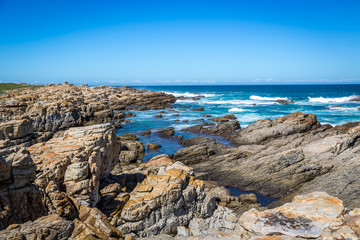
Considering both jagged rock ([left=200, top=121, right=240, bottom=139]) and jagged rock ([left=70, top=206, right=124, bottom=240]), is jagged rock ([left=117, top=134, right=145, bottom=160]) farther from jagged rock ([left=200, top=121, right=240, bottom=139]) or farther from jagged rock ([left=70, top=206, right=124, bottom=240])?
jagged rock ([left=70, top=206, right=124, bottom=240])

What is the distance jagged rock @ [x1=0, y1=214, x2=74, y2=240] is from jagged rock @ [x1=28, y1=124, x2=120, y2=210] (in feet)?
5.44

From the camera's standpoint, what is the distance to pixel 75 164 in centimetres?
963

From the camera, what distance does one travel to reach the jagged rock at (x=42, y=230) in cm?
594

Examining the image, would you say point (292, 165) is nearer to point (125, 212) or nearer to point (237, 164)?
point (237, 164)

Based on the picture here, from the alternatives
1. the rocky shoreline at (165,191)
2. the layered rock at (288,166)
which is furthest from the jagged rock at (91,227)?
the layered rock at (288,166)

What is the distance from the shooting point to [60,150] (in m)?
10.6

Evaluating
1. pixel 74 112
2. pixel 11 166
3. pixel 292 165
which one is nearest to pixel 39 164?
pixel 11 166

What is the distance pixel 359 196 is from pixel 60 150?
17.7 meters

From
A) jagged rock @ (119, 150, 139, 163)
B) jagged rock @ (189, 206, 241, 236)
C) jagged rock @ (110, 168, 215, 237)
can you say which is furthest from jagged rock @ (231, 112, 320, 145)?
jagged rock @ (110, 168, 215, 237)

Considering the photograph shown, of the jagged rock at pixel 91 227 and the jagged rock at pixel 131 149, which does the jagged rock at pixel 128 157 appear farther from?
the jagged rock at pixel 91 227

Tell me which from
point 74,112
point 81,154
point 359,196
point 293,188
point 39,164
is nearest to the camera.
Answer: point 39,164

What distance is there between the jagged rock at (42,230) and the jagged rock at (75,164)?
1.66 metres

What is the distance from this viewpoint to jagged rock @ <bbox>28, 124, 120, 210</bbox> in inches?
348

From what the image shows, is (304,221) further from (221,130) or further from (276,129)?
(221,130)
